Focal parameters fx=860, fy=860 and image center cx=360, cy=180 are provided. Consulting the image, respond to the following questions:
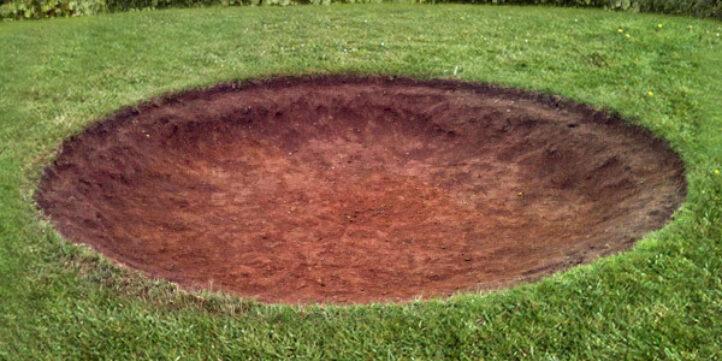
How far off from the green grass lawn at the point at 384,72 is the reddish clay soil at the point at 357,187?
0.26m

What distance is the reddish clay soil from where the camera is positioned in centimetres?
554

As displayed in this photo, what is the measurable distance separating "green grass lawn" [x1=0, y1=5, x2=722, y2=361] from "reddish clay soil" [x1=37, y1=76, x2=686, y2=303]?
0.85 feet

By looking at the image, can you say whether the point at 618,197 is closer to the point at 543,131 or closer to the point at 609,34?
the point at 543,131

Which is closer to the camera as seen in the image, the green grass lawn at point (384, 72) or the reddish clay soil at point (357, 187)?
the green grass lawn at point (384, 72)

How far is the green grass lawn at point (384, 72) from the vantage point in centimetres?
437

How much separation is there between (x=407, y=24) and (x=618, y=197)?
14.9 feet

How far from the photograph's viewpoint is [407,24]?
1007 cm

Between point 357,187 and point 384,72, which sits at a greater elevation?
point 384,72

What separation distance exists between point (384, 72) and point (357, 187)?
1896 millimetres

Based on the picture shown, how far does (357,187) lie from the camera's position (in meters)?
7.04

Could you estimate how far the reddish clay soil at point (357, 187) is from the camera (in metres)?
5.54

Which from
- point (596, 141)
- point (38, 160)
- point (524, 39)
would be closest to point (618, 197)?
point (596, 141)

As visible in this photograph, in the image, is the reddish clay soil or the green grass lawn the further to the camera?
the reddish clay soil

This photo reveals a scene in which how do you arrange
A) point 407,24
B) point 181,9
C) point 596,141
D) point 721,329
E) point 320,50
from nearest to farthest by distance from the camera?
point 721,329
point 596,141
point 320,50
point 407,24
point 181,9
